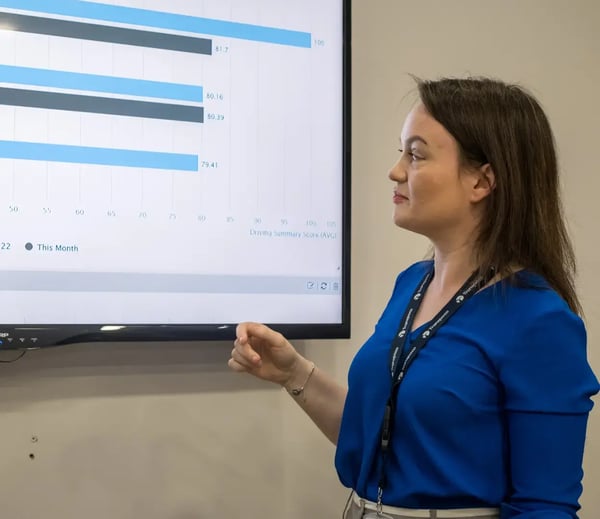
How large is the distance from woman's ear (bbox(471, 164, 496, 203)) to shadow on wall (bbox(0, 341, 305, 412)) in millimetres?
694

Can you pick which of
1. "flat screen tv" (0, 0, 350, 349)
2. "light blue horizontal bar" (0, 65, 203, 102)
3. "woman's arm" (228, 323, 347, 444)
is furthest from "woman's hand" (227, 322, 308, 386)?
"light blue horizontal bar" (0, 65, 203, 102)

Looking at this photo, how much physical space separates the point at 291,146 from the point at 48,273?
1.90ft

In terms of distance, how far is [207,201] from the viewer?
1.49 metres

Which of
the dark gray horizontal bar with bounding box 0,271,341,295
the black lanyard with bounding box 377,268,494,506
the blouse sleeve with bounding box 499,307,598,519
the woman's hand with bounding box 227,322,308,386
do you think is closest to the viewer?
the blouse sleeve with bounding box 499,307,598,519

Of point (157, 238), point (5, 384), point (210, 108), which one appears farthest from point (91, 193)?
point (5, 384)

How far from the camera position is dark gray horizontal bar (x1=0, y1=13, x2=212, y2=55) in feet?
4.53

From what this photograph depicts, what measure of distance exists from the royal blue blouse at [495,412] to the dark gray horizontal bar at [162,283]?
45cm

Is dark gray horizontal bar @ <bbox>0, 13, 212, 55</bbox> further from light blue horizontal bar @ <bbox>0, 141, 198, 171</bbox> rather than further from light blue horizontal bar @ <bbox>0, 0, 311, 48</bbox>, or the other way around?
light blue horizontal bar @ <bbox>0, 141, 198, 171</bbox>

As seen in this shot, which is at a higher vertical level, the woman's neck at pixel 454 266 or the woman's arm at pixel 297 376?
the woman's neck at pixel 454 266

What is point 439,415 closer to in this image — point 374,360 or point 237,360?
point 374,360

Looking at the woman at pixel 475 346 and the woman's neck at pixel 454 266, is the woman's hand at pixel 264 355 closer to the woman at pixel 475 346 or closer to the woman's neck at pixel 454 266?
the woman at pixel 475 346

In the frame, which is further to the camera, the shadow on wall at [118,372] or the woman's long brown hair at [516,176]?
the shadow on wall at [118,372]

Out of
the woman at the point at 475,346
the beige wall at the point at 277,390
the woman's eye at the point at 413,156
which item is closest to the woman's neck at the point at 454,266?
the woman at the point at 475,346

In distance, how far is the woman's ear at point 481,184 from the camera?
3.68ft
